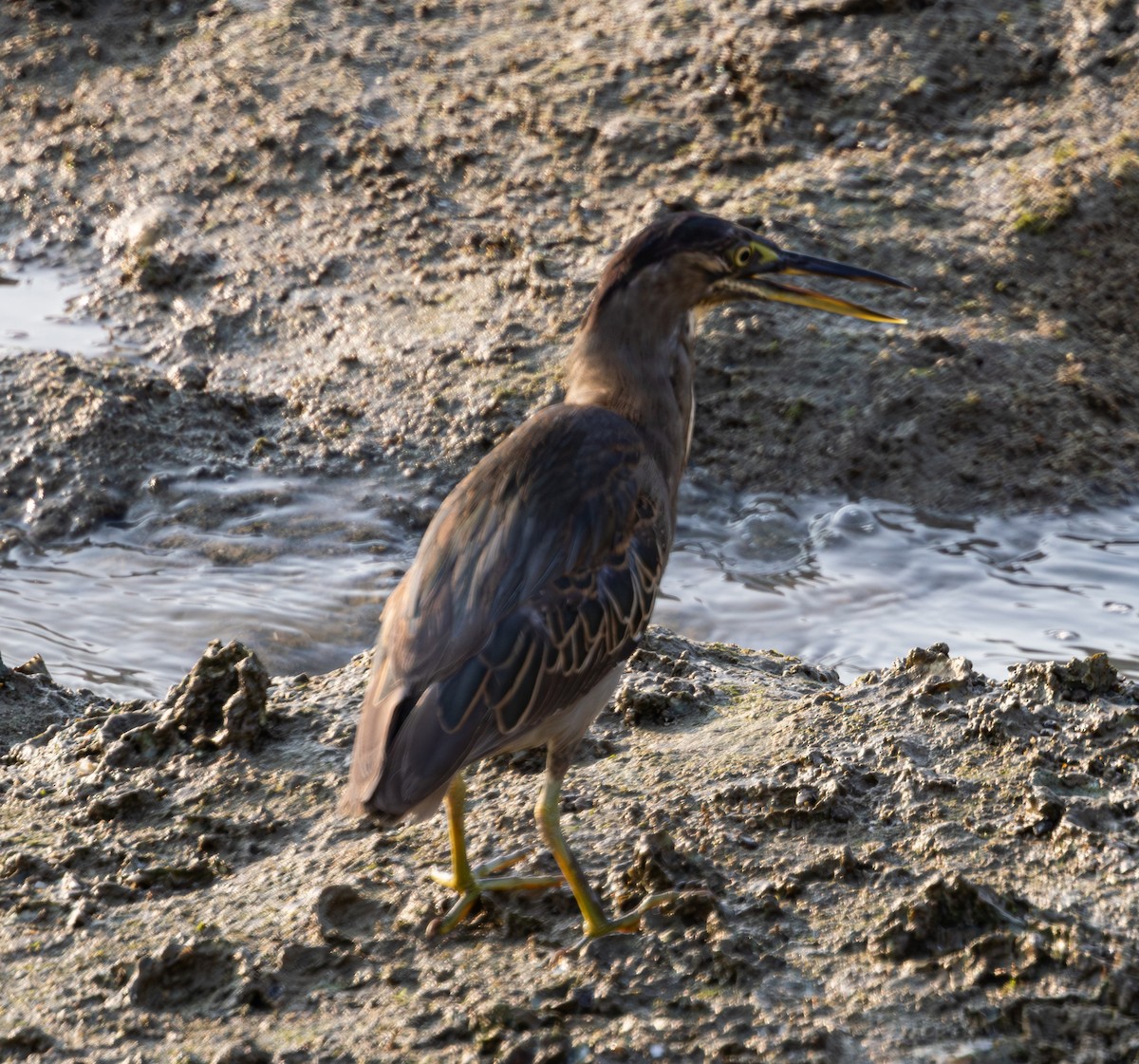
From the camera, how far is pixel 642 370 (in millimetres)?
3975

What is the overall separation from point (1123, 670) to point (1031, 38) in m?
3.65

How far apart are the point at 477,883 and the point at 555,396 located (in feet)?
10.9

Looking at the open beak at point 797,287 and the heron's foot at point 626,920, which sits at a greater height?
the open beak at point 797,287

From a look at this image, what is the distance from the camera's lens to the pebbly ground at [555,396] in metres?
2.93

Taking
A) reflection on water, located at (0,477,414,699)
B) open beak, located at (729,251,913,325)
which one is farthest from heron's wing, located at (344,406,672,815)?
reflection on water, located at (0,477,414,699)

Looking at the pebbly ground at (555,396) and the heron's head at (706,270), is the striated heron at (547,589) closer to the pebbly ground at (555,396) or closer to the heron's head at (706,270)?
the heron's head at (706,270)

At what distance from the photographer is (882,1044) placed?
2707 millimetres

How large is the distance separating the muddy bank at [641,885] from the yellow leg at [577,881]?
43 mm

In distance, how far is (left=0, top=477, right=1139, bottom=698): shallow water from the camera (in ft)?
17.7

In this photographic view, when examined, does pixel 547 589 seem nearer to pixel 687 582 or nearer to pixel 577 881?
pixel 577 881

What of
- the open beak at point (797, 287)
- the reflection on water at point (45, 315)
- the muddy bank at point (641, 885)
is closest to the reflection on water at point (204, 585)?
the muddy bank at point (641, 885)

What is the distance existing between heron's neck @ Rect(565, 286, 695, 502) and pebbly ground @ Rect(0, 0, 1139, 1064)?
2.37 feet

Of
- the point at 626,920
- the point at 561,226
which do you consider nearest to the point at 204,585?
the point at 561,226

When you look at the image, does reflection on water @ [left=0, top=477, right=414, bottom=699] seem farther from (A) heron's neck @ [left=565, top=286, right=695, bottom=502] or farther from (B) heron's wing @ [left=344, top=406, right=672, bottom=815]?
(B) heron's wing @ [left=344, top=406, right=672, bottom=815]
